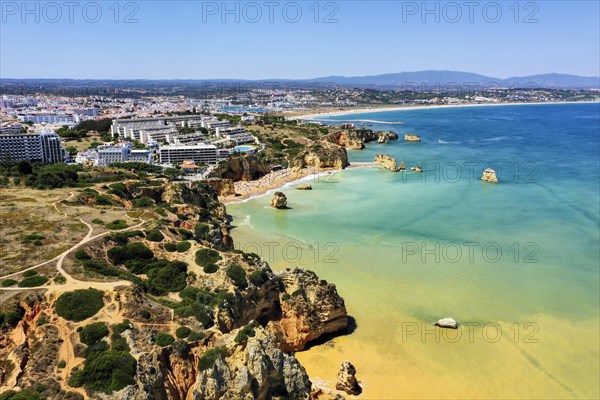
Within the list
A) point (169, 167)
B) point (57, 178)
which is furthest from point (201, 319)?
point (169, 167)

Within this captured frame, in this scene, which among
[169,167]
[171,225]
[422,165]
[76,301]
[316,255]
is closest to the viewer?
[76,301]

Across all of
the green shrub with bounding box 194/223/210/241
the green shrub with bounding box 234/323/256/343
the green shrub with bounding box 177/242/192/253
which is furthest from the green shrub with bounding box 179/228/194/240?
the green shrub with bounding box 234/323/256/343

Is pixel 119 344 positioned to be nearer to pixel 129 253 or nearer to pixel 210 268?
pixel 210 268

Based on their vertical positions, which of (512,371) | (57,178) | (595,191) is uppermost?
Answer: (57,178)

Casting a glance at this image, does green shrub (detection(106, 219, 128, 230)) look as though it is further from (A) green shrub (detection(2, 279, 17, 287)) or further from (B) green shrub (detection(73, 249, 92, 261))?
(A) green shrub (detection(2, 279, 17, 287))

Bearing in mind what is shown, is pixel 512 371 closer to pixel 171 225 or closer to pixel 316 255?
pixel 316 255

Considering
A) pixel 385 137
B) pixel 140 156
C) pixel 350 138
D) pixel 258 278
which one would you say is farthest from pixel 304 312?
pixel 385 137

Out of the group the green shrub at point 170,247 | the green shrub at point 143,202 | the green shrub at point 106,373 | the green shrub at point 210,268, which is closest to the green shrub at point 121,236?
the green shrub at point 170,247
